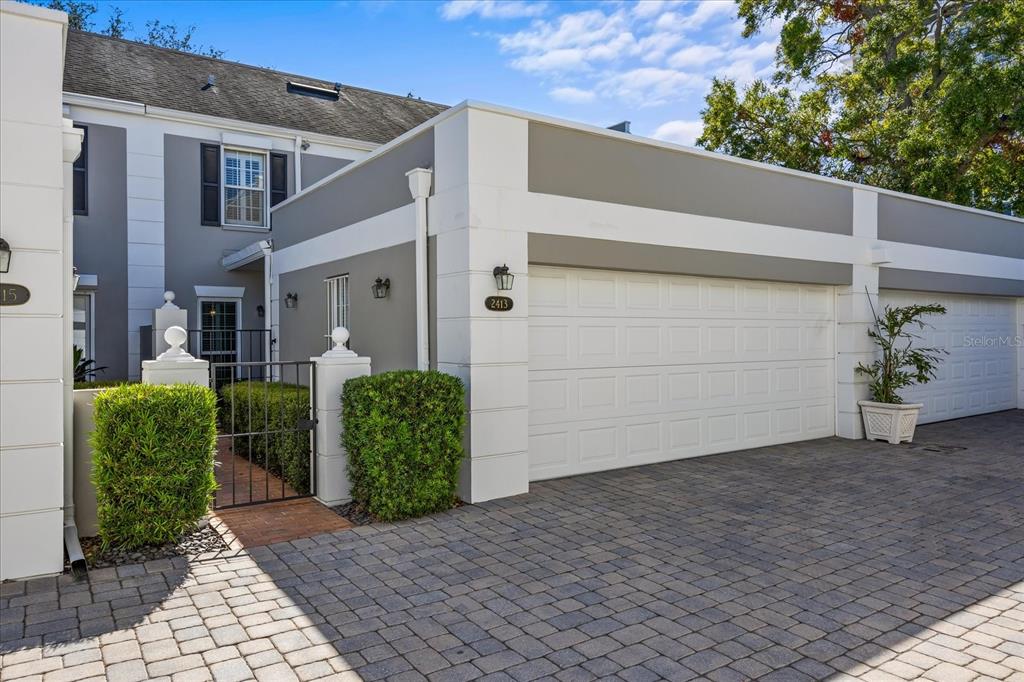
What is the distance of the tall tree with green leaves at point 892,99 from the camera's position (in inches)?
515

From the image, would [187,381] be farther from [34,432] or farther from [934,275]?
[934,275]

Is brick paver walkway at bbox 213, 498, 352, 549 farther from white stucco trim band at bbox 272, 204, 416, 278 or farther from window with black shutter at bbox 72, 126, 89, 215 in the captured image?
window with black shutter at bbox 72, 126, 89, 215

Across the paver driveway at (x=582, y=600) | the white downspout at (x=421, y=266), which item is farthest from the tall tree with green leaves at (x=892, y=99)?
the white downspout at (x=421, y=266)

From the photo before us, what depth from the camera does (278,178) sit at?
1248cm

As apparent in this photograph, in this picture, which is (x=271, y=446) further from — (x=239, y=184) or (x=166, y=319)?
(x=239, y=184)

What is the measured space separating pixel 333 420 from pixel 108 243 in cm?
729

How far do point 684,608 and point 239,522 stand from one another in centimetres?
380

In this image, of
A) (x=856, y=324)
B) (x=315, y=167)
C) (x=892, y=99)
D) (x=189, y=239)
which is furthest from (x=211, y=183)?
(x=892, y=99)

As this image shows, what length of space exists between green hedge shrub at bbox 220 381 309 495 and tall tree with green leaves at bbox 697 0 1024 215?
44.4 feet

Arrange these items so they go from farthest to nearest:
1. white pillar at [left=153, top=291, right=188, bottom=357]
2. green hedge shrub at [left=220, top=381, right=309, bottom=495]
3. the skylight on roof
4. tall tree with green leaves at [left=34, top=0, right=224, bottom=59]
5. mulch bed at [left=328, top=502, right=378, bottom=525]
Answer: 1. tall tree with green leaves at [left=34, top=0, right=224, bottom=59]
2. the skylight on roof
3. white pillar at [left=153, top=291, right=188, bottom=357]
4. green hedge shrub at [left=220, top=381, right=309, bottom=495]
5. mulch bed at [left=328, top=502, right=378, bottom=525]

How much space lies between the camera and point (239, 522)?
18.9ft

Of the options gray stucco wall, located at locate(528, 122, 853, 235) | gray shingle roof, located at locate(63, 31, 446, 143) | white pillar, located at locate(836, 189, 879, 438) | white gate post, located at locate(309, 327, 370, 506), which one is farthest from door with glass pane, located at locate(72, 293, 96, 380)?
white pillar, located at locate(836, 189, 879, 438)

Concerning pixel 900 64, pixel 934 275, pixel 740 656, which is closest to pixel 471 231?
pixel 740 656

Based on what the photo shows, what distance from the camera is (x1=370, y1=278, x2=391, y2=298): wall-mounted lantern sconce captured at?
767 cm
